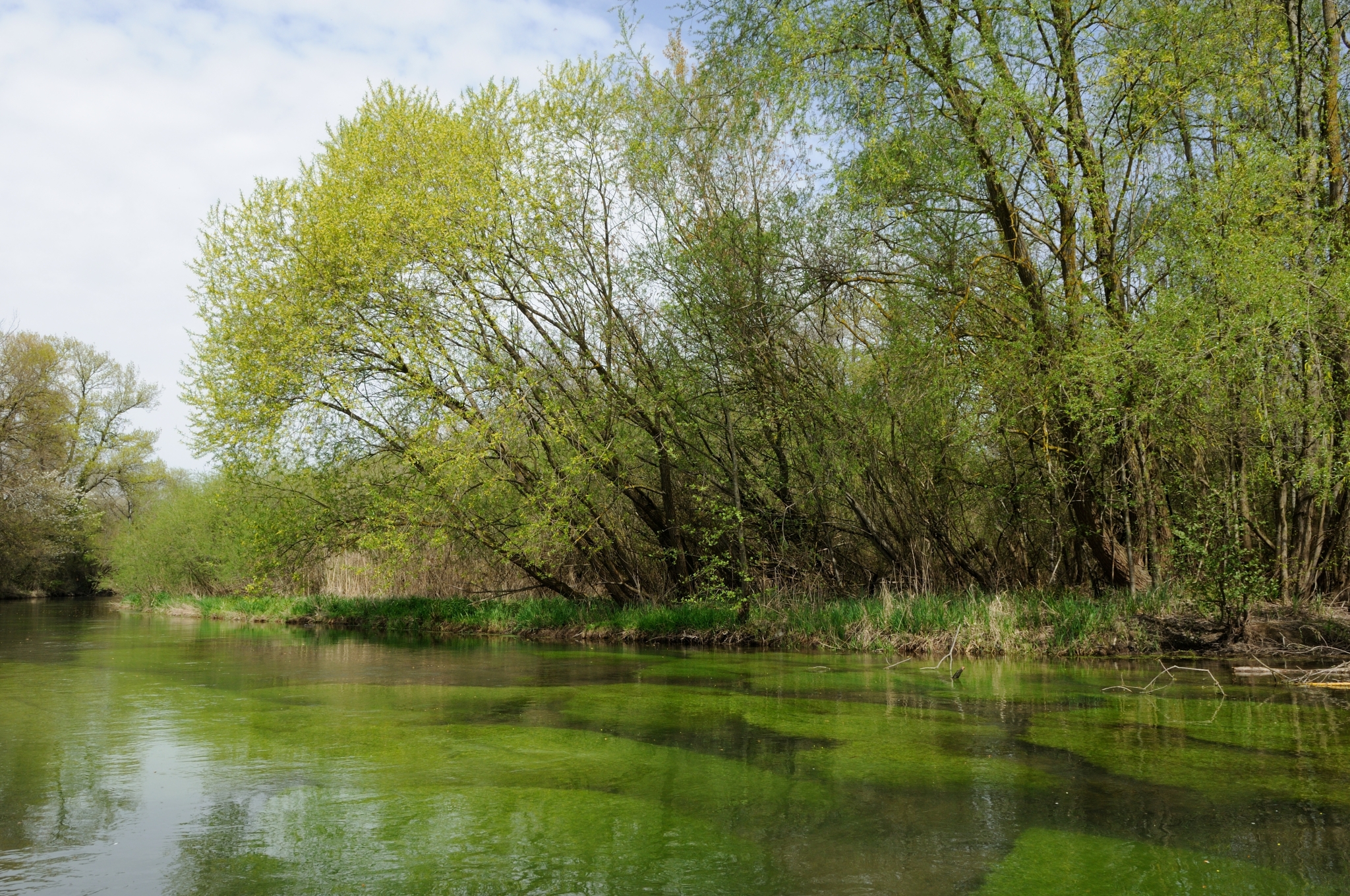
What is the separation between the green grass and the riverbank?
1 cm

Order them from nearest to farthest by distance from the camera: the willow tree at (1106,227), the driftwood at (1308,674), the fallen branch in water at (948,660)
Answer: the driftwood at (1308,674) < the willow tree at (1106,227) < the fallen branch in water at (948,660)

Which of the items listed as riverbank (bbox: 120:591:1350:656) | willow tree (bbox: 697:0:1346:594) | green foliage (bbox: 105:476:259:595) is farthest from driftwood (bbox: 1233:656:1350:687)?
green foliage (bbox: 105:476:259:595)

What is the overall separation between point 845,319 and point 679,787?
9.31m

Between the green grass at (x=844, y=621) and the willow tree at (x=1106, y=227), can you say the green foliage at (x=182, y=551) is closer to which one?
the green grass at (x=844, y=621)

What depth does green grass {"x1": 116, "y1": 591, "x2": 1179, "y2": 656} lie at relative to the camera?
385 inches

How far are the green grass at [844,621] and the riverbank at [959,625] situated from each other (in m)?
0.01

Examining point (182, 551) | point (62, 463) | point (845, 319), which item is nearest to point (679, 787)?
point (845, 319)

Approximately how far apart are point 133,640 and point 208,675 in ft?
19.2

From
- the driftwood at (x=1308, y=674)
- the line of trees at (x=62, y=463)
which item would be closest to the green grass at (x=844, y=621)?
the driftwood at (x=1308, y=674)

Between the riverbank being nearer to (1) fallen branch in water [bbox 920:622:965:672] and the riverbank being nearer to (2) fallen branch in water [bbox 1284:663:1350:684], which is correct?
(1) fallen branch in water [bbox 920:622:965:672]

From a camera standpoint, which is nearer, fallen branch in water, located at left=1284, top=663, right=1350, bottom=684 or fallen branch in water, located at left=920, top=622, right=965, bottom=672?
fallen branch in water, located at left=1284, top=663, right=1350, bottom=684

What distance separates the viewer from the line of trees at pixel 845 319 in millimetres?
8945

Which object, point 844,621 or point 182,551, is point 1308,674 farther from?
point 182,551

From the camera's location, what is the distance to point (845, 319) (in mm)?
13016
